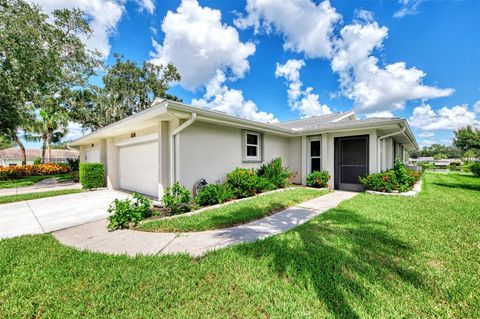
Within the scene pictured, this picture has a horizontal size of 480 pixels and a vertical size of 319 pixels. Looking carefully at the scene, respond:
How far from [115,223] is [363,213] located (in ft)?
18.9

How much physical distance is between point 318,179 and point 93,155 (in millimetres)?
13673

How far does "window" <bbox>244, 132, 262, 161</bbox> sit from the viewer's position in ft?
26.6

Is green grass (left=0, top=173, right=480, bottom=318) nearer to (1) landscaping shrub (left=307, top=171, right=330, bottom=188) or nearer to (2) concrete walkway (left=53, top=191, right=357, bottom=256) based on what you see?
(2) concrete walkway (left=53, top=191, right=357, bottom=256)

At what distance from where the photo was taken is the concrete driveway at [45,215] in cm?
425

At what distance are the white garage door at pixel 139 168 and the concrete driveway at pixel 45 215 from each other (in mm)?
1532

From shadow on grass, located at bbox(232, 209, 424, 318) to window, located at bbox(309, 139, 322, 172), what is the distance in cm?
562

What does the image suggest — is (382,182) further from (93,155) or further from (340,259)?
(93,155)

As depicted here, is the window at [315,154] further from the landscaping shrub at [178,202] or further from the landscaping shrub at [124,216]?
the landscaping shrub at [124,216]

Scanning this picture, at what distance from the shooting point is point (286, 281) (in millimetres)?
2275

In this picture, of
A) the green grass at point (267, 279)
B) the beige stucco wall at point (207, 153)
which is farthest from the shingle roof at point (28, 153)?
the green grass at point (267, 279)

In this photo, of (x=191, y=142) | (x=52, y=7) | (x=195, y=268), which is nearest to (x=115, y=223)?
(x=195, y=268)

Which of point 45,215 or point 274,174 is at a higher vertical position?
point 274,174

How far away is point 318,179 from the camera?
8.72 meters

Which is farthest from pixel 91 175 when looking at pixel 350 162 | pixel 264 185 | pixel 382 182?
pixel 382 182
